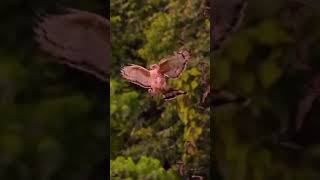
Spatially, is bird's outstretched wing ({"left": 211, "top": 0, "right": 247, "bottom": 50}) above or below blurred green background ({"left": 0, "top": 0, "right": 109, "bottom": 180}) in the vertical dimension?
above

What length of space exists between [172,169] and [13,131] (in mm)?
476

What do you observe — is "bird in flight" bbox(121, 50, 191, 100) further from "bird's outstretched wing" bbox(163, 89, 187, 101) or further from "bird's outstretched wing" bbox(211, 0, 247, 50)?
"bird's outstretched wing" bbox(211, 0, 247, 50)

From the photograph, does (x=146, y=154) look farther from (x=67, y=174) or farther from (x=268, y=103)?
(x=268, y=103)

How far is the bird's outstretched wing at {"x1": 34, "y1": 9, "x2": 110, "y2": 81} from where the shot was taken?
1.82 metres

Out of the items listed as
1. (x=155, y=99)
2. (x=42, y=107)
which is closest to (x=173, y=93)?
(x=155, y=99)

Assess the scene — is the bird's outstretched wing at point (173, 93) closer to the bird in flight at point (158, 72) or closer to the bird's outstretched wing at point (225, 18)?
the bird in flight at point (158, 72)

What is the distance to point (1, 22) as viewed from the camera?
5.89ft

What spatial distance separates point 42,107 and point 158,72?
350mm

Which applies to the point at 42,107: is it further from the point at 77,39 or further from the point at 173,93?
the point at 173,93

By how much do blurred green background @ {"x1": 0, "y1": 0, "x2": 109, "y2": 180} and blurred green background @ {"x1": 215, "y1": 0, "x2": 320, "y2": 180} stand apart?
0.38m

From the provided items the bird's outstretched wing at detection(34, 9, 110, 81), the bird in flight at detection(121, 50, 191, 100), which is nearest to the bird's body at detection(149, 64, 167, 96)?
the bird in flight at detection(121, 50, 191, 100)

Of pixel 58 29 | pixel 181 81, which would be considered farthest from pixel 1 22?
pixel 181 81

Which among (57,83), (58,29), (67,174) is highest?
(58,29)

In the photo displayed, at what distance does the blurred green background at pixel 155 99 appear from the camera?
1816 millimetres
